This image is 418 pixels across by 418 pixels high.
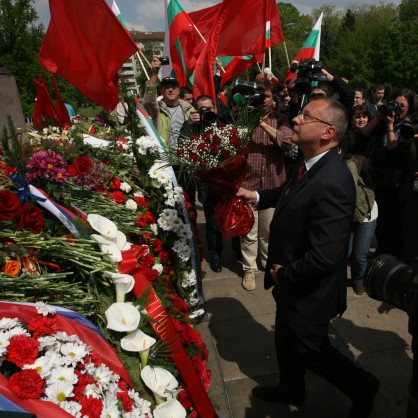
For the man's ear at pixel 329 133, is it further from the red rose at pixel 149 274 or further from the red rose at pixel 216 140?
the red rose at pixel 149 274

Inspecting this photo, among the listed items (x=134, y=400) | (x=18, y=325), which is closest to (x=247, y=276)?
(x=134, y=400)

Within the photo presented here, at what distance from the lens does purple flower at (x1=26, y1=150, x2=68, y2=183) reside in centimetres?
188

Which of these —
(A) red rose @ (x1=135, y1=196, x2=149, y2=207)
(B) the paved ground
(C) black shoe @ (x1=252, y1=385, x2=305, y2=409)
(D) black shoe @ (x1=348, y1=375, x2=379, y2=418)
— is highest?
(A) red rose @ (x1=135, y1=196, x2=149, y2=207)

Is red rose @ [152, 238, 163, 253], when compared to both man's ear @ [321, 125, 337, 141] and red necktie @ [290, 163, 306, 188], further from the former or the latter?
man's ear @ [321, 125, 337, 141]

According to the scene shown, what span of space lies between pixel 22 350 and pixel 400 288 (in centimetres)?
159

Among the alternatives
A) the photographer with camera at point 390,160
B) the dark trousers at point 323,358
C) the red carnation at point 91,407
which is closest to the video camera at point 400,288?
the dark trousers at point 323,358

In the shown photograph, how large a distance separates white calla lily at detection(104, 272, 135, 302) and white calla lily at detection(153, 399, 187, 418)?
468 millimetres

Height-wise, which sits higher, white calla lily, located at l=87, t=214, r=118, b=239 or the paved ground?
white calla lily, located at l=87, t=214, r=118, b=239

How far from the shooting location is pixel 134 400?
1.57 m

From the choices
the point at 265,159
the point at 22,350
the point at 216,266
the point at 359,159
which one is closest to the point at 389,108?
the point at 359,159

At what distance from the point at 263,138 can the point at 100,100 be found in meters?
1.73

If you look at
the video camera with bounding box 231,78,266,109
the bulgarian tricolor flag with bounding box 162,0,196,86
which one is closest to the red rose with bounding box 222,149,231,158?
the video camera with bounding box 231,78,266,109

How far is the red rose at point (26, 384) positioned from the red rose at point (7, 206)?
632 mm

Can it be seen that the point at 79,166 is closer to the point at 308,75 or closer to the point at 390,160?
the point at 308,75
